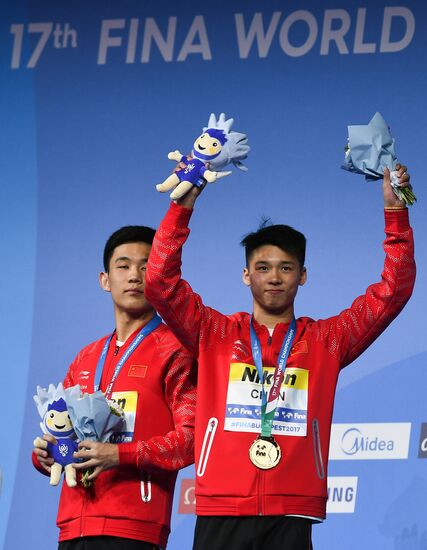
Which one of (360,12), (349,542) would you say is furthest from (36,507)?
(360,12)

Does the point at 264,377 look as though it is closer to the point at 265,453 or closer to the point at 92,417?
the point at 265,453

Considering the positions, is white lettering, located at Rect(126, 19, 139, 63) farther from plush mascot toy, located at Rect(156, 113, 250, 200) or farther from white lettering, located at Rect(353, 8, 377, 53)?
plush mascot toy, located at Rect(156, 113, 250, 200)

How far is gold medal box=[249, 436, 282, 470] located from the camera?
9.50 ft

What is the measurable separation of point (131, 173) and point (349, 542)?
1.58 metres

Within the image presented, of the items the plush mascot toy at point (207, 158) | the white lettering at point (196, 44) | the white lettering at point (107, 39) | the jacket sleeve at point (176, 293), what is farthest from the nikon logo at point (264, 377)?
the white lettering at point (107, 39)

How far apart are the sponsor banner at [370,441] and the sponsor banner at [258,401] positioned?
3.39 feet

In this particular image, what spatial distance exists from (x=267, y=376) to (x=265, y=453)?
22 centimetres

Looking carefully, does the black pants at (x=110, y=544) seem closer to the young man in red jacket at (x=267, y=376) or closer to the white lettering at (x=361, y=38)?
the young man in red jacket at (x=267, y=376)

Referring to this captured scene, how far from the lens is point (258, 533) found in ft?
9.47

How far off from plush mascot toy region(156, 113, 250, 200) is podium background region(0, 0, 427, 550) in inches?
46.3

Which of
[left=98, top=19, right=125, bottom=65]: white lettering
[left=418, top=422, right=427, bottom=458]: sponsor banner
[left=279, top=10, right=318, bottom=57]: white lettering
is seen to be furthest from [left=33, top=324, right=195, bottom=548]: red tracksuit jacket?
[left=98, top=19, right=125, bottom=65]: white lettering

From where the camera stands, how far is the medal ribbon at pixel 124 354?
3229 millimetres

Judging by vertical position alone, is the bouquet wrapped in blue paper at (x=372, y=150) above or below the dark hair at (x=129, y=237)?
above

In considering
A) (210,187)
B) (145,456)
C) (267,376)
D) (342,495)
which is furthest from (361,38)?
(145,456)
